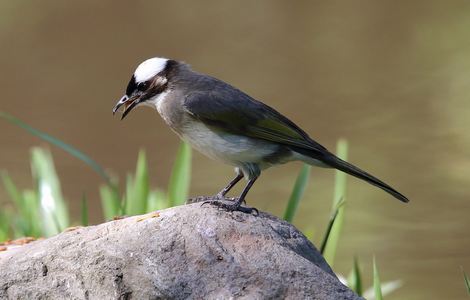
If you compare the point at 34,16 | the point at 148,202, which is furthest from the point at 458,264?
the point at 34,16

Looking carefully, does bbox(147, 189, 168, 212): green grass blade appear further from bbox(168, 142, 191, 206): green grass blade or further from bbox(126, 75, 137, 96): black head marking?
bbox(126, 75, 137, 96): black head marking

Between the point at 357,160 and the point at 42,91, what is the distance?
3.34 meters

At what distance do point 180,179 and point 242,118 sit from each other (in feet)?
4.75

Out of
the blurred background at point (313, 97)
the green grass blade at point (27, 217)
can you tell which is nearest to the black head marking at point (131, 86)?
the green grass blade at point (27, 217)

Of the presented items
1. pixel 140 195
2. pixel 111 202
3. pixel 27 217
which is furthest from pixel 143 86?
pixel 27 217

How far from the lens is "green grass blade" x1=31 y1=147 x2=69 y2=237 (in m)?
6.55

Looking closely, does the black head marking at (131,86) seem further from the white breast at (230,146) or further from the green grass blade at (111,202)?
the green grass blade at (111,202)

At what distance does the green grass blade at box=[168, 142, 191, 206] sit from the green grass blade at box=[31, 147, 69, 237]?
662 millimetres

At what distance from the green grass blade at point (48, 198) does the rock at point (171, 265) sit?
221 centimetres

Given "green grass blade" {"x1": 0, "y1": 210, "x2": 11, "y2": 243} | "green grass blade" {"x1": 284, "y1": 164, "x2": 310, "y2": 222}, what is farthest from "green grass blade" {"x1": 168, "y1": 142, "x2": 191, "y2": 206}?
"green grass blade" {"x1": 0, "y1": 210, "x2": 11, "y2": 243}

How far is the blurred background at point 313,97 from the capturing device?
8180mm

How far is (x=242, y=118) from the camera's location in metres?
5.16

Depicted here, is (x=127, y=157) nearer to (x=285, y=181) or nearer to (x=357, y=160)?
(x=285, y=181)

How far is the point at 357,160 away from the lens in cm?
878
